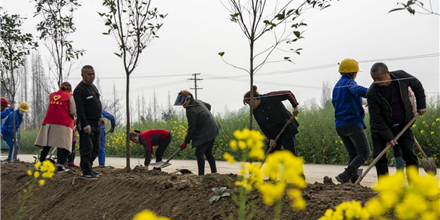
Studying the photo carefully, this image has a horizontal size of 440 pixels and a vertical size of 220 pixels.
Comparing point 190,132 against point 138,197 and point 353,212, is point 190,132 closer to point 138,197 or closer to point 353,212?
point 138,197

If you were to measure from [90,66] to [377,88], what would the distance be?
3.95 metres

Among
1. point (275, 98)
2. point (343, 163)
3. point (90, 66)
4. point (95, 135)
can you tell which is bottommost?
point (343, 163)

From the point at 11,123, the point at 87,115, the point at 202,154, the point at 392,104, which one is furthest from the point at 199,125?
the point at 11,123

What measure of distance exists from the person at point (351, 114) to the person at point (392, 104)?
269mm

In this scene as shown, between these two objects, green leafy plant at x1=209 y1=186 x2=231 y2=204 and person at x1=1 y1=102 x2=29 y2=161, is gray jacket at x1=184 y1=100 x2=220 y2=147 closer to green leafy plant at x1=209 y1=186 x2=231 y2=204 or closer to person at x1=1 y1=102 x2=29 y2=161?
green leafy plant at x1=209 y1=186 x2=231 y2=204

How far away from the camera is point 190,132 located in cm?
686

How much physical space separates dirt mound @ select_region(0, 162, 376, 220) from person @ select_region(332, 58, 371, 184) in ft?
2.06

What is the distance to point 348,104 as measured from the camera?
555 centimetres

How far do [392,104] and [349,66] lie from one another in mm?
857

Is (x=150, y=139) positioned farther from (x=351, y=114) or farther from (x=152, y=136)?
(x=351, y=114)

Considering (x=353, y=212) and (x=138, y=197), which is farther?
(x=138, y=197)

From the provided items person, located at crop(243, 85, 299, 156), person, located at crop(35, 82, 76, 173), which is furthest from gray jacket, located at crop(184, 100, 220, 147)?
person, located at crop(35, 82, 76, 173)

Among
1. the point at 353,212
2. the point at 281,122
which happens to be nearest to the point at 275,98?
the point at 281,122

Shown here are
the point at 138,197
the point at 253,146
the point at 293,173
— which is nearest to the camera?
the point at 293,173
